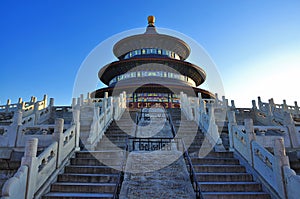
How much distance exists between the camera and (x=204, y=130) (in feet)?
40.7

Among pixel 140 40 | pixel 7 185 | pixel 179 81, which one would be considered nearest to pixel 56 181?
pixel 7 185

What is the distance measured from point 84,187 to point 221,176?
4.31 m

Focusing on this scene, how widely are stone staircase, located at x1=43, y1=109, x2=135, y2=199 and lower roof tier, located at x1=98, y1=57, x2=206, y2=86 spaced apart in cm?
2073

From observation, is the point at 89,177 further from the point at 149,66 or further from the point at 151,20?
the point at 151,20

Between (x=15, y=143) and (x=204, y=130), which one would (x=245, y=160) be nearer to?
(x=204, y=130)

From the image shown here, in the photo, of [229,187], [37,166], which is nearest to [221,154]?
[229,187]

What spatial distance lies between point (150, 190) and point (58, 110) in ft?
48.9

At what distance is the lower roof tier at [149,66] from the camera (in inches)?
1195

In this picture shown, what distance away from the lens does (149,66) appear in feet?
101

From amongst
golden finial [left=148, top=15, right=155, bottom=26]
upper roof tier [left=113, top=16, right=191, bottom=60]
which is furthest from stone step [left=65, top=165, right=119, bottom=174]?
golden finial [left=148, top=15, right=155, bottom=26]

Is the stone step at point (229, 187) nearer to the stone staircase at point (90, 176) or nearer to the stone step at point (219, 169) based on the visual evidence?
the stone step at point (219, 169)

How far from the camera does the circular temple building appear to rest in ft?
89.8

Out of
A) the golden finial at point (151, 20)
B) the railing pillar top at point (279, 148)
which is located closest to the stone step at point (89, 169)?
the railing pillar top at point (279, 148)

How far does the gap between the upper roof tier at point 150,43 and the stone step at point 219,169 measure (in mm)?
28949
